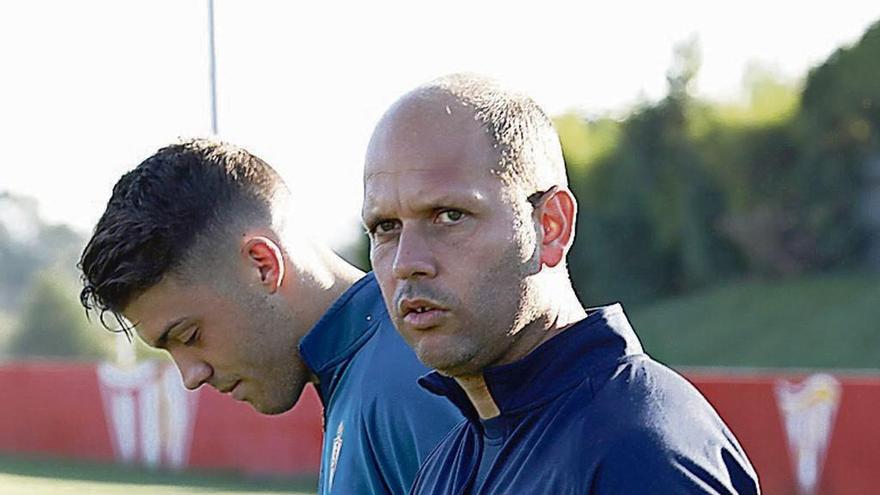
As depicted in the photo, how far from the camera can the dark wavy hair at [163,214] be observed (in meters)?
3.70

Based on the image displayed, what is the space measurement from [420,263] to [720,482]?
55 centimetres

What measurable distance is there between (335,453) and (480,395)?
0.95 m

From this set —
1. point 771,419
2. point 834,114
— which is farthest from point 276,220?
point 834,114

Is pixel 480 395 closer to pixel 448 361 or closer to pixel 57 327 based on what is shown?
pixel 448 361

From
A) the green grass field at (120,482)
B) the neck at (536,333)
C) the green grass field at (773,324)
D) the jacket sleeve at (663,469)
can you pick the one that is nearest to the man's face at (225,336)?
the neck at (536,333)

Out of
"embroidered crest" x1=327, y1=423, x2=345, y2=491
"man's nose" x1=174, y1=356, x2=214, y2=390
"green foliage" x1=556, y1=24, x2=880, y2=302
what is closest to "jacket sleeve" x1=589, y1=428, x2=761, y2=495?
"embroidered crest" x1=327, y1=423, x2=345, y2=491

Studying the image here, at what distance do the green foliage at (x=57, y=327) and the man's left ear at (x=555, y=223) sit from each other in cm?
3518

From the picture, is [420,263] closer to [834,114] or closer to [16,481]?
[16,481]

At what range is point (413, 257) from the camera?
8.18 ft

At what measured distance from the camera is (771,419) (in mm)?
14547

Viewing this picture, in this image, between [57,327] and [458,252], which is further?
[57,327]

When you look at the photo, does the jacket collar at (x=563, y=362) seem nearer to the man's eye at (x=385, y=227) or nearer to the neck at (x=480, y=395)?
the neck at (x=480, y=395)

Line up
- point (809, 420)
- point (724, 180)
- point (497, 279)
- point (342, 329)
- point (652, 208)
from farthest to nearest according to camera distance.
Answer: point (652, 208) < point (724, 180) < point (809, 420) < point (342, 329) < point (497, 279)

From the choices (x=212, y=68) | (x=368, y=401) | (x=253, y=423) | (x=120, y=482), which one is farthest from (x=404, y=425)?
(x=253, y=423)
